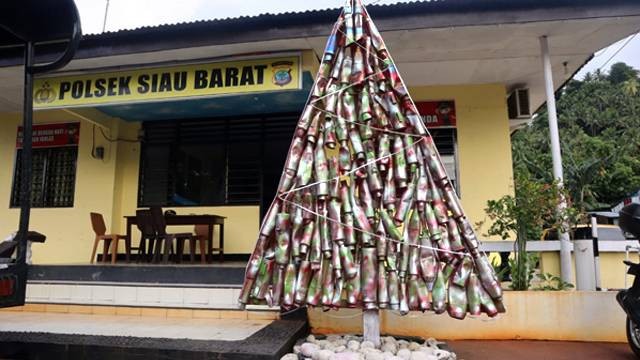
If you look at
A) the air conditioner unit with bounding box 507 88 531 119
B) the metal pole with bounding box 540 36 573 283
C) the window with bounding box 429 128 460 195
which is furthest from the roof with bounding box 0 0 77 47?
the air conditioner unit with bounding box 507 88 531 119

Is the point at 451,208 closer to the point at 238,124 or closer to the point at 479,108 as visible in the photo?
the point at 479,108

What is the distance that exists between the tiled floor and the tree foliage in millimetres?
15552

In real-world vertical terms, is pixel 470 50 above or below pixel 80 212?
above

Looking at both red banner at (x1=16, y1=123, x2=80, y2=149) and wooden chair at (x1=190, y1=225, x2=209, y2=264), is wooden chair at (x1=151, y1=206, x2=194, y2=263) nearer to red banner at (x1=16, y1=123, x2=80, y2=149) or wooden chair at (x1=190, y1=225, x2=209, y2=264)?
wooden chair at (x1=190, y1=225, x2=209, y2=264)

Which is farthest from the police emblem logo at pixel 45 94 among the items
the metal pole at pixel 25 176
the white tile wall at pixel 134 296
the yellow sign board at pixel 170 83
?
the metal pole at pixel 25 176

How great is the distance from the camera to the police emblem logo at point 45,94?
6.10 meters

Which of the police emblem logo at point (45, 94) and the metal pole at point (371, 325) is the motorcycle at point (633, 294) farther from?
the police emblem logo at point (45, 94)

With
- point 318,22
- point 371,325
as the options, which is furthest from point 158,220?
point 371,325

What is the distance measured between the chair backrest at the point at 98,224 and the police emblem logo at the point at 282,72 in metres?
3.69

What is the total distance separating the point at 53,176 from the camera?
7.92 meters

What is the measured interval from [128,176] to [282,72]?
395cm

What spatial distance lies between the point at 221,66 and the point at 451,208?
3828 millimetres

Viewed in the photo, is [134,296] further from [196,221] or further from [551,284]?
[551,284]

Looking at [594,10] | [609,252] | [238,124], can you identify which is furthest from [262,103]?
[609,252]
